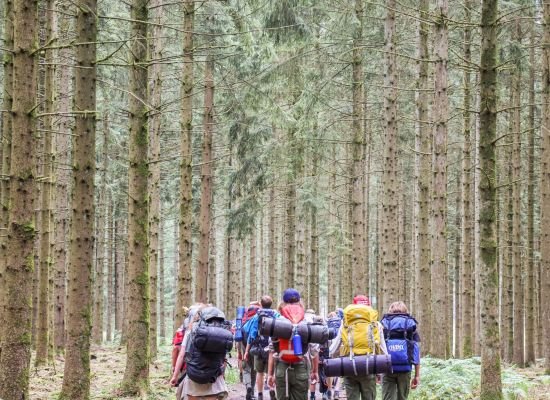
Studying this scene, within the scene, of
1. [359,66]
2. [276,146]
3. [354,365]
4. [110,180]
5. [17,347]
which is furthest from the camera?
[110,180]

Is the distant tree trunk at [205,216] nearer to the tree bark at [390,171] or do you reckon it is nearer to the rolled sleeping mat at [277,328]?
the tree bark at [390,171]

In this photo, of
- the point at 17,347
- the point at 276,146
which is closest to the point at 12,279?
the point at 17,347

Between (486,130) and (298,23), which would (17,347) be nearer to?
(486,130)

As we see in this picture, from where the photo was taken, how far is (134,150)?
36.8 feet

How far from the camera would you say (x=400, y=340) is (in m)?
9.00

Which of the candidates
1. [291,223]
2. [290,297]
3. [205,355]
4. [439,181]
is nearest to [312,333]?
[290,297]

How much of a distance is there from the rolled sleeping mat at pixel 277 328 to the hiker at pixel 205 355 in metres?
0.88

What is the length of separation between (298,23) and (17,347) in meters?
11.7

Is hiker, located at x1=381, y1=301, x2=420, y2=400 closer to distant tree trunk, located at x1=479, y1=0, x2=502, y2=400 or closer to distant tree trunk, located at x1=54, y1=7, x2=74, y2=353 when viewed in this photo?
distant tree trunk, located at x1=479, y1=0, x2=502, y2=400

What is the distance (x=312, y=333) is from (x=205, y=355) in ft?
5.88

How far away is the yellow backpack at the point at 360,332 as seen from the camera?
8367 millimetres

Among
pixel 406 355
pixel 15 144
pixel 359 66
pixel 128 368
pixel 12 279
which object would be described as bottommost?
pixel 128 368

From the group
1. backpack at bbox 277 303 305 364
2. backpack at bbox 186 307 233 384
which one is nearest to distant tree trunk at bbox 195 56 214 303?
backpack at bbox 277 303 305 364

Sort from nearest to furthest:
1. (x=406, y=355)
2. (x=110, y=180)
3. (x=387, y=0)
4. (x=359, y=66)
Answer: (x=406, y=355), (x=387, y=0), (x=359, y=66), (x=110, y=180)
